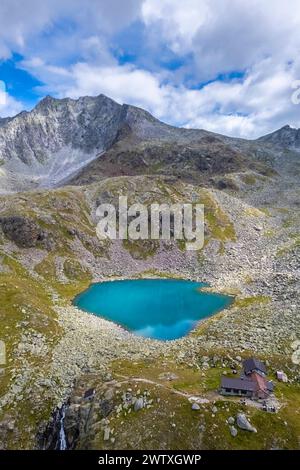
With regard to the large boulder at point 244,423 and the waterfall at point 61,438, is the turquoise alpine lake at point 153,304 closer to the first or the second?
the waterfall at point 61,438

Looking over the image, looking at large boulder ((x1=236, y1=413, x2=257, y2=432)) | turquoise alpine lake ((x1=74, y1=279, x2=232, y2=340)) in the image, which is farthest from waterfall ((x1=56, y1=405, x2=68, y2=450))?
turquoise alpine lake ((x1=74, y1=279, x2=232, y2=340))

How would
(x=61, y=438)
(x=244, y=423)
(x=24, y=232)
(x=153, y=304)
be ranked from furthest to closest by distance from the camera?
(x=24, y=232), (x=153, y=304), (x=61, y=438), (x=244, y=423)

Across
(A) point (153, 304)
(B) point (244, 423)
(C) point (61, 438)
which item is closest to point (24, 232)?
(A) point (153, 304)

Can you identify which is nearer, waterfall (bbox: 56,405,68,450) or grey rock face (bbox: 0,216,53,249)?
waterfall (bbox: 56,405,68,450)

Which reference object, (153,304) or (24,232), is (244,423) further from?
(24,232)

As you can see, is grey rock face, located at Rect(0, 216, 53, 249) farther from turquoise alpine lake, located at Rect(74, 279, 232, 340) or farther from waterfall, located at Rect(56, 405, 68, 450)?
waterfall, located at Rect(56, 405, 68, 450)

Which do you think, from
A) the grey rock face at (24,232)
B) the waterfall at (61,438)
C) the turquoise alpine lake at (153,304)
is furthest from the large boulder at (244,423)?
the grey rock face at (24,232)

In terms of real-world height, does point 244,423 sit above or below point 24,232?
below

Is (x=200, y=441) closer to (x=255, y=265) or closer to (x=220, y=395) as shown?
(x=220, y=395)
